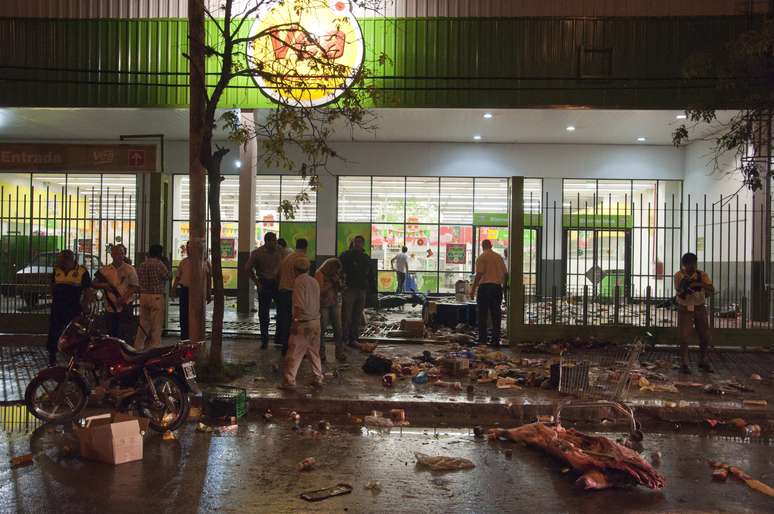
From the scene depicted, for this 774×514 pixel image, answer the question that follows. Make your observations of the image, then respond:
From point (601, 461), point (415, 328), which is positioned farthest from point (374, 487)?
point (415, 328)

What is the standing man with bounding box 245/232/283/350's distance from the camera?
1148 cm

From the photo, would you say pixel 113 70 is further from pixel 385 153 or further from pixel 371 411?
pixel 371 411

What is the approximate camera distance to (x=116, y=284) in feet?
31.6

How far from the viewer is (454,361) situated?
31.5ft

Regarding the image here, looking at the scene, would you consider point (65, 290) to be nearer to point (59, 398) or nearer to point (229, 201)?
point (59, 398)

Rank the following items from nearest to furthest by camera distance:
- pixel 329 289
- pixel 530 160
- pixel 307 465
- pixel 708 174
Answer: pixel 307 465 → pixel 329 289 → pixel 708 174 → pixel 530 160

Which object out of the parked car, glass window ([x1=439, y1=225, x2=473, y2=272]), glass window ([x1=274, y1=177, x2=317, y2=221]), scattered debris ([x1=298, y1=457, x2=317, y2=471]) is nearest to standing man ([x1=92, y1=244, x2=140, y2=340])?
the parked car

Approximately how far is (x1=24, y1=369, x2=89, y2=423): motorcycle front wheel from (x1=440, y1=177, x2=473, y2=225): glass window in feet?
56.6

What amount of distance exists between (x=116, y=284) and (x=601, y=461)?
7529mm

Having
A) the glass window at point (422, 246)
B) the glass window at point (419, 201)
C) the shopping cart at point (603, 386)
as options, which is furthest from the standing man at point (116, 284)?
the glass window at point (419, 201)

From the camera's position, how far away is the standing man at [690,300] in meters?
10.0

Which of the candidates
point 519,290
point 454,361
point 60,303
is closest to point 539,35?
point 519,290

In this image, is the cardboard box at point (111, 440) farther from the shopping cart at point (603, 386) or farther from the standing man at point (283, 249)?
the standing man at point (283, 249)

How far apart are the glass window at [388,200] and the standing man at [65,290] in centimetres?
1418
